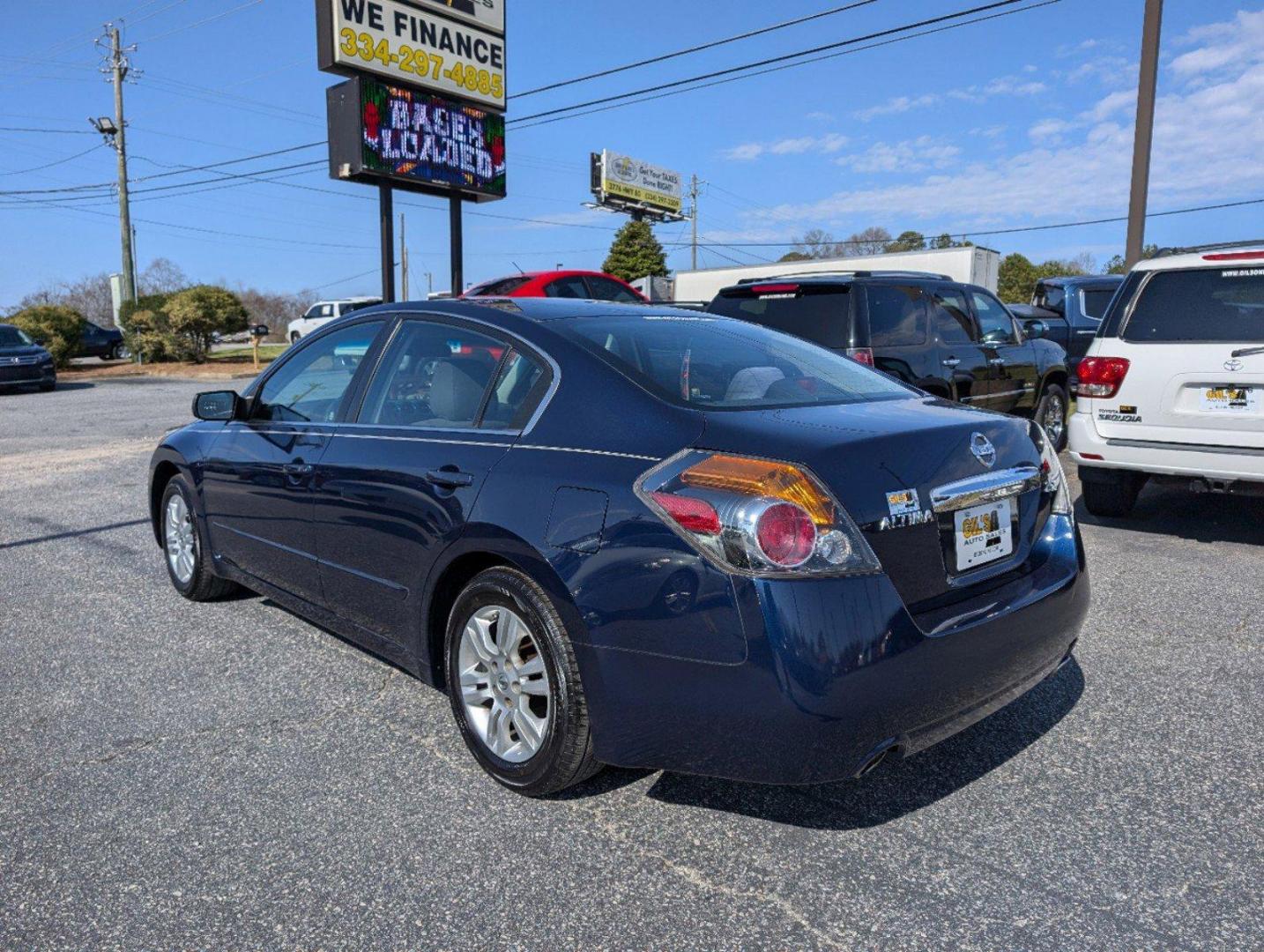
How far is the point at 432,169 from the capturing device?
18.0 m

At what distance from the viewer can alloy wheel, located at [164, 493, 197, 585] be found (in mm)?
4918

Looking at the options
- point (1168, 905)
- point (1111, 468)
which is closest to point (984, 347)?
point (1111, 468)

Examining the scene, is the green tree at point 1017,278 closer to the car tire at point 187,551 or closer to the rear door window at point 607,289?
the rear door window at point 607,289

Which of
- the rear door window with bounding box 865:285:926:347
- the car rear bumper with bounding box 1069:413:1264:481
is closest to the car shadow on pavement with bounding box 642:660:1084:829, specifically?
the car rear bumper with bounding box 1069:413:1264:481

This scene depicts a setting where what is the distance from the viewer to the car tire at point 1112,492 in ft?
20.9

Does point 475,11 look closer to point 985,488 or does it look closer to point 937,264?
point 937,264

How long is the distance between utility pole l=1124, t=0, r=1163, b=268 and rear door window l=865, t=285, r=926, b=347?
6686mm

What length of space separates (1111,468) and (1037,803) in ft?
12.8

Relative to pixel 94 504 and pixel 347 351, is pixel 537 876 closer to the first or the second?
pixel 347 351

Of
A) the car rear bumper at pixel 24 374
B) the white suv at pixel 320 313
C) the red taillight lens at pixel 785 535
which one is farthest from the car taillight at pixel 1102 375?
the white suv at pixel 320 313

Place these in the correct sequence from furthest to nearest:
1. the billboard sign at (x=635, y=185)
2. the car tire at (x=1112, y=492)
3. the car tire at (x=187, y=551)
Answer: the billboard sign at (x=635, y=185)
the car tire at (x=1112, y=492)
the car tire at (x=187, y=551)

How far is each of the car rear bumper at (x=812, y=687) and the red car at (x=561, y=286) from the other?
12.3 metres

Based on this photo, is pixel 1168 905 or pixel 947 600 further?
pixel 947 600

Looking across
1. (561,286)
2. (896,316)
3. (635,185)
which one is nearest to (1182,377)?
(896,316)
